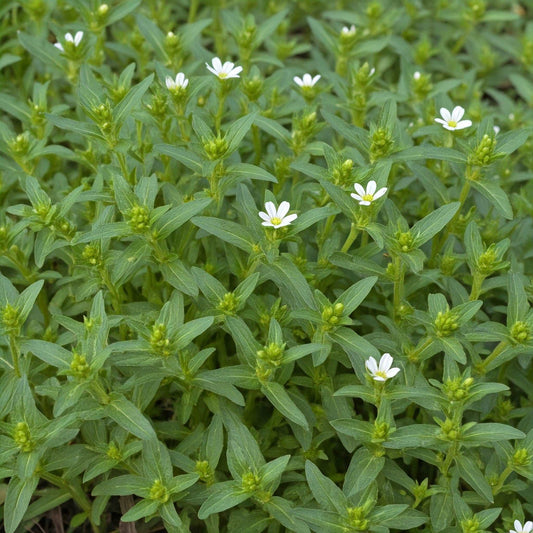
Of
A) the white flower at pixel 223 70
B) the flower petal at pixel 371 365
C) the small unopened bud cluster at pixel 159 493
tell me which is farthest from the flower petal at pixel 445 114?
the small unopened bud cluster at pixel 159 493

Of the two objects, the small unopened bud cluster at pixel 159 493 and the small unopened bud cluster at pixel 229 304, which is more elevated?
the small unopened bud cluster at pixel 229 304

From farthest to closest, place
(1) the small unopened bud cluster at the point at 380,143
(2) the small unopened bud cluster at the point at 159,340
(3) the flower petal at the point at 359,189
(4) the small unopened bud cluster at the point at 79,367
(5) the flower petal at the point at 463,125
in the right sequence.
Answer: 1. (5) the flower petal at the point at 463,125
2. (1) the small unopened bud cluster at the point at 380,143
3. (3) the flower petal at the point at 359,189
4. (2) the small unopened bud cluster at the point at 159,340
5. (4) the small unopened bud cluster at the point at 79,367

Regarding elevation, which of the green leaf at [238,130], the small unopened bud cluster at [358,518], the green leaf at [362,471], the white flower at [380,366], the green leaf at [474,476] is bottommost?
the green leaf at [474,476]

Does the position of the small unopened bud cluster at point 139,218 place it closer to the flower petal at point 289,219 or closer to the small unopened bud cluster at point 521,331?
the flower petal at point 289,219

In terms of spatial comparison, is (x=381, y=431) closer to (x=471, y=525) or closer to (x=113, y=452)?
(x=471, y=525)

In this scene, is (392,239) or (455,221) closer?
(392,239)

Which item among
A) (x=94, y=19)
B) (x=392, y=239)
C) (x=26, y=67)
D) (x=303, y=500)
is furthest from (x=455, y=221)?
(x=26, y=67)

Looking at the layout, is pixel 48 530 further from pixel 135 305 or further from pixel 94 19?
pixel 94 19

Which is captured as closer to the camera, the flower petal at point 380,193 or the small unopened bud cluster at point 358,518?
the small unopened bud cluster at point 358,518
